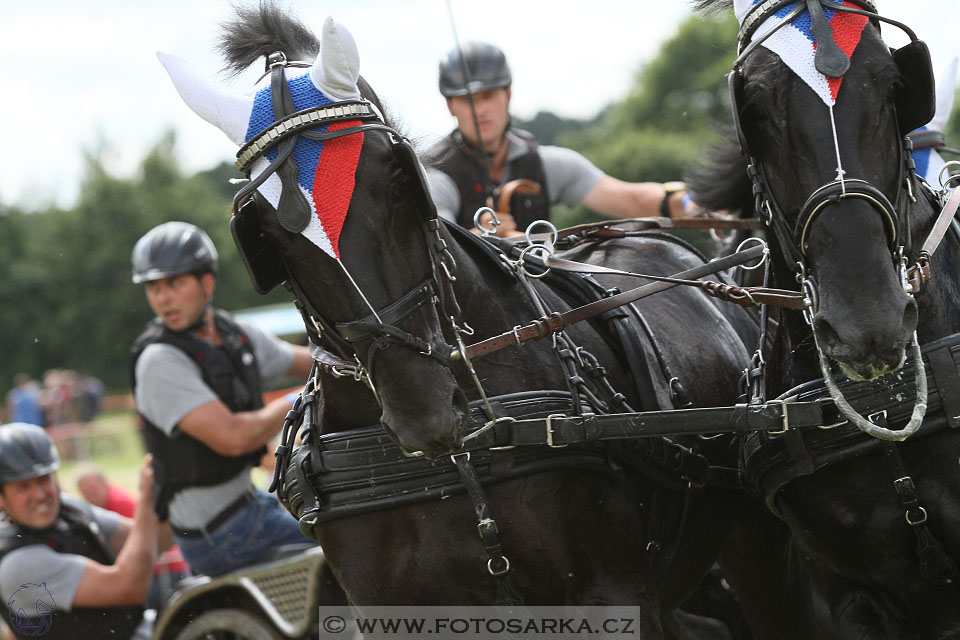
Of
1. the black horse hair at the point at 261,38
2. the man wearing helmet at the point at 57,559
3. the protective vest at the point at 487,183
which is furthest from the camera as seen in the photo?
the man wearing helmet at the point at 57,559

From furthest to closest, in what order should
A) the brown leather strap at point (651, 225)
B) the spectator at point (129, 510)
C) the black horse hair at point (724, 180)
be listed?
1. the spectator at point (129, 510)
2. the black horse hair at point (724, 180)
3. the brown leather strap at point (651, 225)

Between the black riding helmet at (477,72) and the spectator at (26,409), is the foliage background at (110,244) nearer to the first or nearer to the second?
the spectator at (26,409)

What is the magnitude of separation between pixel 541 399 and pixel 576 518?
1.11 ft

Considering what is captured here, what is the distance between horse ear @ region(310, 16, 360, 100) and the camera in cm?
278

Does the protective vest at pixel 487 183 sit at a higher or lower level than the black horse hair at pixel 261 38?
lower

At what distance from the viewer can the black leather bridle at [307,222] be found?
8.93 ft

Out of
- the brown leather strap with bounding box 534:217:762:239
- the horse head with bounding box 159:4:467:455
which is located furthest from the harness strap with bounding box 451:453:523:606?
the brown leather strap with bounding box 534:217:762:239

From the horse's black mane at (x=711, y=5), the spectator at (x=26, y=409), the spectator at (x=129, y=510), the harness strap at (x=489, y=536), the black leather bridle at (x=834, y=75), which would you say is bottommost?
the spectator at (x=26, y=409)

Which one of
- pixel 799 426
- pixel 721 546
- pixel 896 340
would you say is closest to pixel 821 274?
pixel 896 340

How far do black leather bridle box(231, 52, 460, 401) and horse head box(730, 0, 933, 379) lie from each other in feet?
2.74

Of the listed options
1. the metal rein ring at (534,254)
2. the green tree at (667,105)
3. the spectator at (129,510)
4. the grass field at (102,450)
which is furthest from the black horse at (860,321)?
the green tree at (667,105)

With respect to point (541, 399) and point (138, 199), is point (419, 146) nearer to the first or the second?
point (541, 399)

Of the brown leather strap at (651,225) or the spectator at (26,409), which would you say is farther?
the spectator at (26,409)

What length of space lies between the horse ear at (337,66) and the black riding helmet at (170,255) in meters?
2.95
